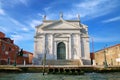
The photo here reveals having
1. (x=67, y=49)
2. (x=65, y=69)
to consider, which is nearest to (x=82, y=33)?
(x=67, y=49)

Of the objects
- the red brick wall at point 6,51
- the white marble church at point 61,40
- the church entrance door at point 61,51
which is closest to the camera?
the red brick wall at point 6,51

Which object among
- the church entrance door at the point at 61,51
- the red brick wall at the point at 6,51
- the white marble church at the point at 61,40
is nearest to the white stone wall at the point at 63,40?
the white marble church at the point at 61,40

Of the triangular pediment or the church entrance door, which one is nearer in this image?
the church entrance door

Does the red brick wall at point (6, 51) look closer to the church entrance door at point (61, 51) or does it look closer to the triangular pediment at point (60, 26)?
the triangular pediment at point (60, 26)

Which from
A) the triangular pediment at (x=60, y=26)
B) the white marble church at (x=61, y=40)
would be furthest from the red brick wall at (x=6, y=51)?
the triangular pediment at (x=60, y=26)

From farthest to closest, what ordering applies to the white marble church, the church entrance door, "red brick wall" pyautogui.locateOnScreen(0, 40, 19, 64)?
the church entrance door
the white marble church
"red brick wall" pyautogui.locateOnScreen(0, 40, 19, 64)

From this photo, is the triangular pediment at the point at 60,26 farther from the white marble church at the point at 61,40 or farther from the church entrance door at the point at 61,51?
the church entrance door at the point at 61,51

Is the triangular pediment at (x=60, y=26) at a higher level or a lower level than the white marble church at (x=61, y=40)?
higher

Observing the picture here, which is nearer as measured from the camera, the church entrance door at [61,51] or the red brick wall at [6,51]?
the red brick wall at [6,51]

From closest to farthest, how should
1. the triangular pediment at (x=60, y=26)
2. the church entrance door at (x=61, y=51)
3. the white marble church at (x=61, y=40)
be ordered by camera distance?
the white marble church at (x=61, y=40)
the church entrance door at (x=61, y=51)
the triangular pediment at (x=60, y=26)

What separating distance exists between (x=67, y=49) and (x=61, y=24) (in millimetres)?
6225

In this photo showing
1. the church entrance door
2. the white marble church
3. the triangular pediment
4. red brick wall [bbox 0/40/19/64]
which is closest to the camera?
red brick wall [bbox 0/40/19/64]

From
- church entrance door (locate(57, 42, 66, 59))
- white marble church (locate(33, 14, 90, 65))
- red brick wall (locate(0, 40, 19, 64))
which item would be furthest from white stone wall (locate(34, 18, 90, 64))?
red brick wall (locate(0, 40, 19, 64))

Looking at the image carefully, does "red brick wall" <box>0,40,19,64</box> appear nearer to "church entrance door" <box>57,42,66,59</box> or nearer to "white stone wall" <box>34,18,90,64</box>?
"white stone wall" <box>34,18,90,64</box>
